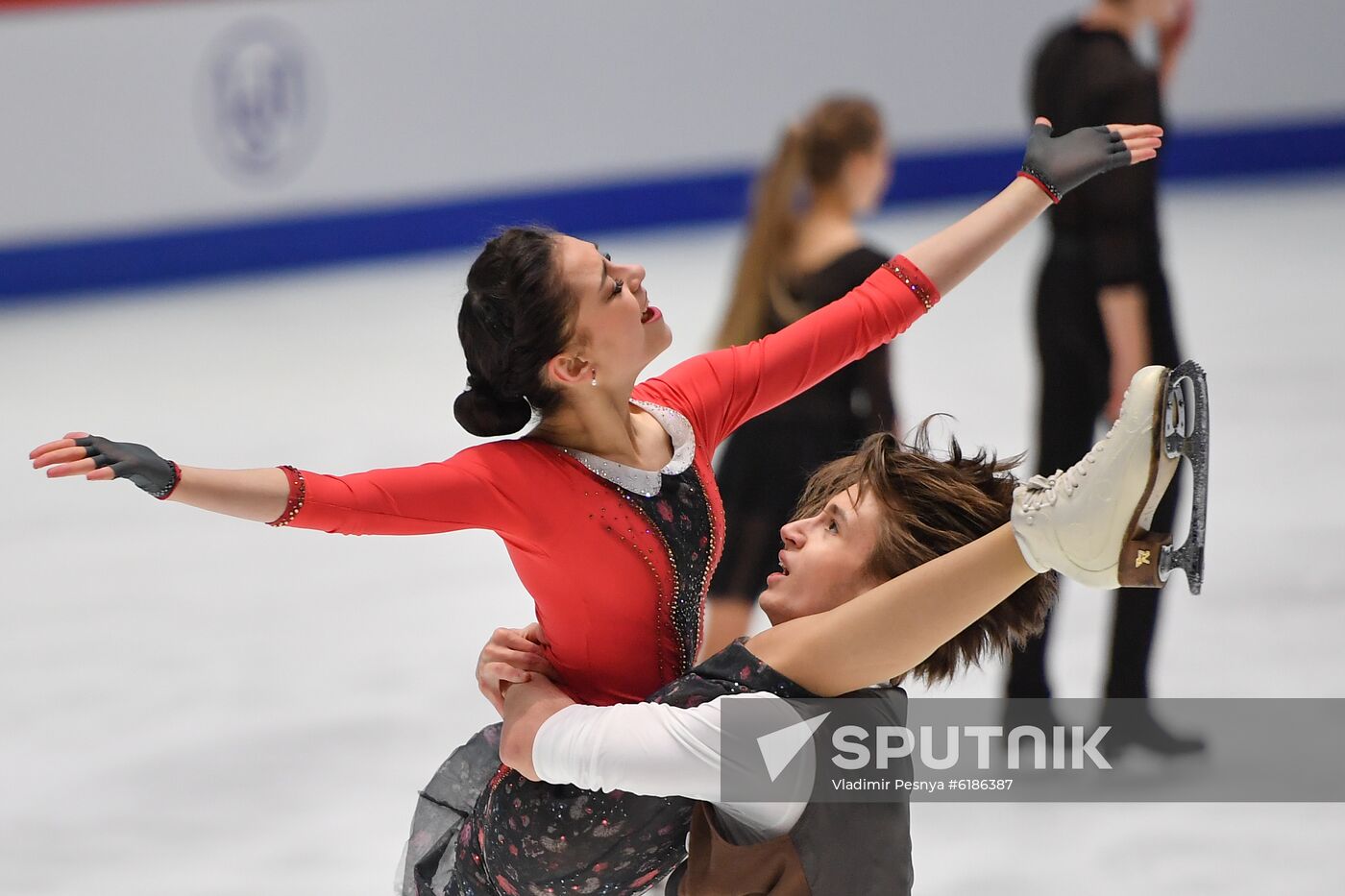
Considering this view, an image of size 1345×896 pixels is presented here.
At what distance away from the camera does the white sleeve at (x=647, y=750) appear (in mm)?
1783

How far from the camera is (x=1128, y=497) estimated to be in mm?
1575

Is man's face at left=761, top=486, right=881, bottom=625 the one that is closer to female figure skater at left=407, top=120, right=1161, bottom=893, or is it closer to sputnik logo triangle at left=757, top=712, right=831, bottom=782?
sputnik logo triangle at left=757, top=712, right=831, bottom=782

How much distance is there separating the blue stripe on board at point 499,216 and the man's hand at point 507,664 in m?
6.83

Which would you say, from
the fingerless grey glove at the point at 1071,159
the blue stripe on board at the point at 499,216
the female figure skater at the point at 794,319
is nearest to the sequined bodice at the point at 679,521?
the fingerless grey glove at the point at 1071,159

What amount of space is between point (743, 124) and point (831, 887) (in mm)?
8989

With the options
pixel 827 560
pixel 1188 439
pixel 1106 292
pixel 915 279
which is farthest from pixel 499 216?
pixel 1188 439

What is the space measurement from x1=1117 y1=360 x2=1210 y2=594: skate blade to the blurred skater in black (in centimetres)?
145

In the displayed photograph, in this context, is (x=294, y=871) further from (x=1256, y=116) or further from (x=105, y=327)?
(x=1256, y=116)

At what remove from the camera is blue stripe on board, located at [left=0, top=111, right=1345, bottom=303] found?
870 centimetres

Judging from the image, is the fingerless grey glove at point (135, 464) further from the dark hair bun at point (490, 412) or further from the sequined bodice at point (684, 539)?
the sequined bodice at point (684, 539)

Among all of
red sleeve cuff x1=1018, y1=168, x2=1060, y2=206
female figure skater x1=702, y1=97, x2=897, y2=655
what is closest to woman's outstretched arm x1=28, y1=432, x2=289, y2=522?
red sleeve cuff x1=1018, y1=168, x2=1060, y2=206

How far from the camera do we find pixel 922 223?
1013 centimetres

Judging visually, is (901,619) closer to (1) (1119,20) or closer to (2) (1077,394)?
(2) (1077,394)

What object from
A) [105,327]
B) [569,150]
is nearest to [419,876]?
[105,327]
